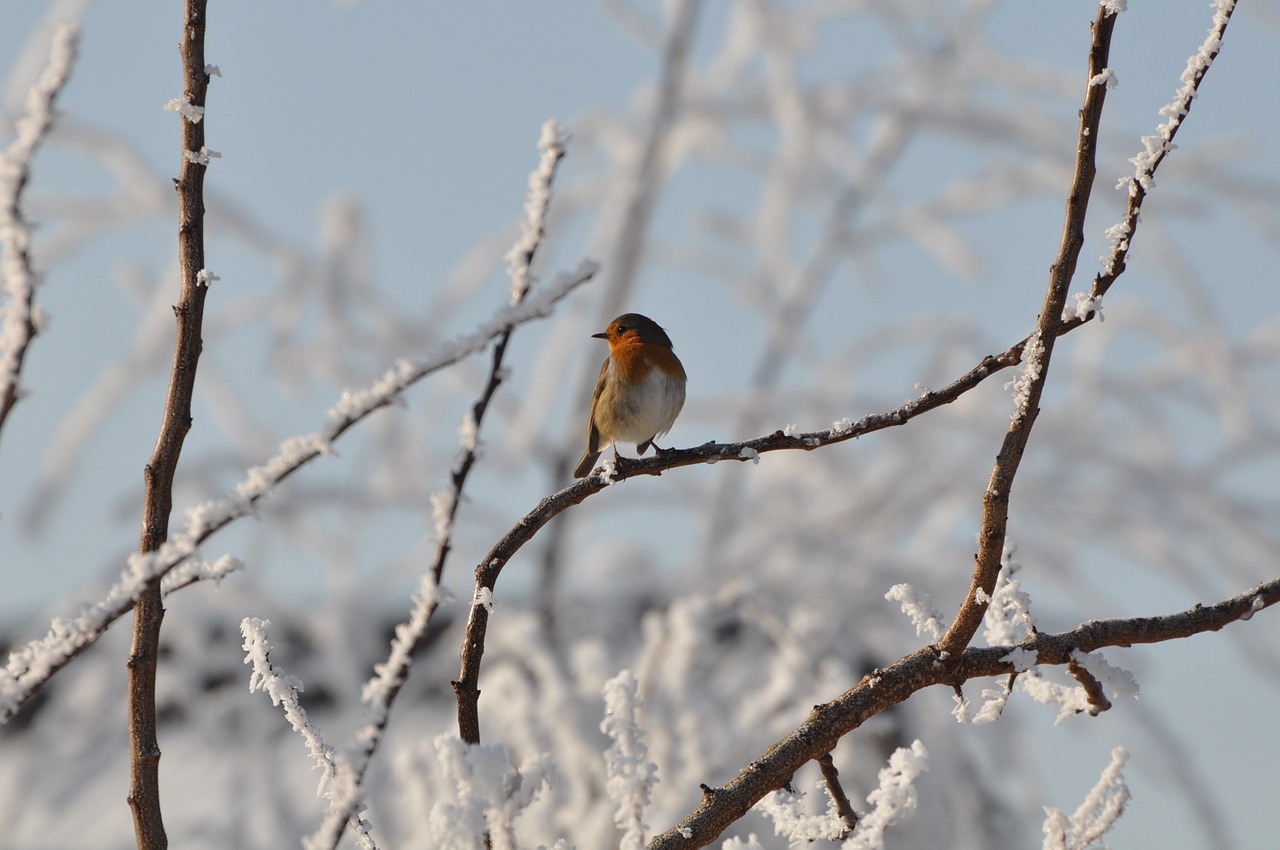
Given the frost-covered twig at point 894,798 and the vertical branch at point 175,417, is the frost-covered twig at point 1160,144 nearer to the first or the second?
the frost-covered twig at point 894,798

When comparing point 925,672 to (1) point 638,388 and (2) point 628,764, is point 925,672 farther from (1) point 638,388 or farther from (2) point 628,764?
(1) point 638,388

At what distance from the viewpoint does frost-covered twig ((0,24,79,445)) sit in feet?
3.50

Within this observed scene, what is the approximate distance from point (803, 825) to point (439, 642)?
153 inches

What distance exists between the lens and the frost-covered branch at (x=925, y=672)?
1229 mm

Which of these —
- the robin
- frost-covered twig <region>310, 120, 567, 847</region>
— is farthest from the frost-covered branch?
the robin

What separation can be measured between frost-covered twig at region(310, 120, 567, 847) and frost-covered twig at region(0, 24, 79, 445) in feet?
1.41

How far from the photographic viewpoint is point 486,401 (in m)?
1.13

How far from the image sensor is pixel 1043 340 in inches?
45.7

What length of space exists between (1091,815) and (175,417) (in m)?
1.14

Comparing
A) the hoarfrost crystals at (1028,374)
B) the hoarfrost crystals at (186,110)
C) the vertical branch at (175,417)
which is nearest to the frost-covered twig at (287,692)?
the vertical branch at (175,417)

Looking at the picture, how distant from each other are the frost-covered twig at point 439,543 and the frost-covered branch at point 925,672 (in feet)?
1.30

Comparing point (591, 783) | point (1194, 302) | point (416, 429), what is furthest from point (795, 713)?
point (1194, 302)

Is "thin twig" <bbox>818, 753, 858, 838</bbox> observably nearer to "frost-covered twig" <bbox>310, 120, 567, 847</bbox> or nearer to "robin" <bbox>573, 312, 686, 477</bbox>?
"frost-covered twig" <bbox>310, 120, 567, 847</bbox>

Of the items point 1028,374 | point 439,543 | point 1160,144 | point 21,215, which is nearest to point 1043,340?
point 1028,374
